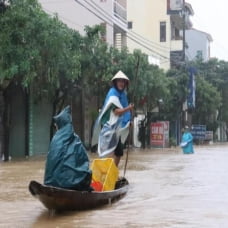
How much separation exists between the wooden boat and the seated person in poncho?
150 millimetres

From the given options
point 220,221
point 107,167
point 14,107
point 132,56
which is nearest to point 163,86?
point 132,56

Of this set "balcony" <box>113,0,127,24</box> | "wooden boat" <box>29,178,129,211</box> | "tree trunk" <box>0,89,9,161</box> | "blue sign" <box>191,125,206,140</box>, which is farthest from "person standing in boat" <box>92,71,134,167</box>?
"blue sign" <box>191,125,206,140</box>

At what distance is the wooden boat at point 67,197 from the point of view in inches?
254

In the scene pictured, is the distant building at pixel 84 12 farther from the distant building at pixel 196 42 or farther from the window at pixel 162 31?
the distant building at pixel 196 42

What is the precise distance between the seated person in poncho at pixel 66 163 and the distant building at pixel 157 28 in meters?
41.4

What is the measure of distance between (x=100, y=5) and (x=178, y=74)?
1127cm

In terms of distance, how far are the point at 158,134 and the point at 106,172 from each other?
1075 inches

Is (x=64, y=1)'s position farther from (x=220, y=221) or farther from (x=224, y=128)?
(x=224, y=128)

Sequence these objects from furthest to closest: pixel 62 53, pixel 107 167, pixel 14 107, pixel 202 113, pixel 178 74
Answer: pixel 202 113
pixel 178 74
pixel 14 107
pixel 62 53
pixel 107 167

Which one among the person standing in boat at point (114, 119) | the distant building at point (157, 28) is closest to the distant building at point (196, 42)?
the distant building at point (157, 28)

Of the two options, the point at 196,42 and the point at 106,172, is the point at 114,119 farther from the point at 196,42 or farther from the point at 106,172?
the point at 196,42

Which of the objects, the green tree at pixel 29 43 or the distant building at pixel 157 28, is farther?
the distant building at pixel 157 28

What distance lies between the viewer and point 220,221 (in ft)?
21.0

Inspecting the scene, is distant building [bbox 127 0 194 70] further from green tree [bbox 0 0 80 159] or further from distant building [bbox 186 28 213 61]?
green tree [bbox 0 0 80 159]
